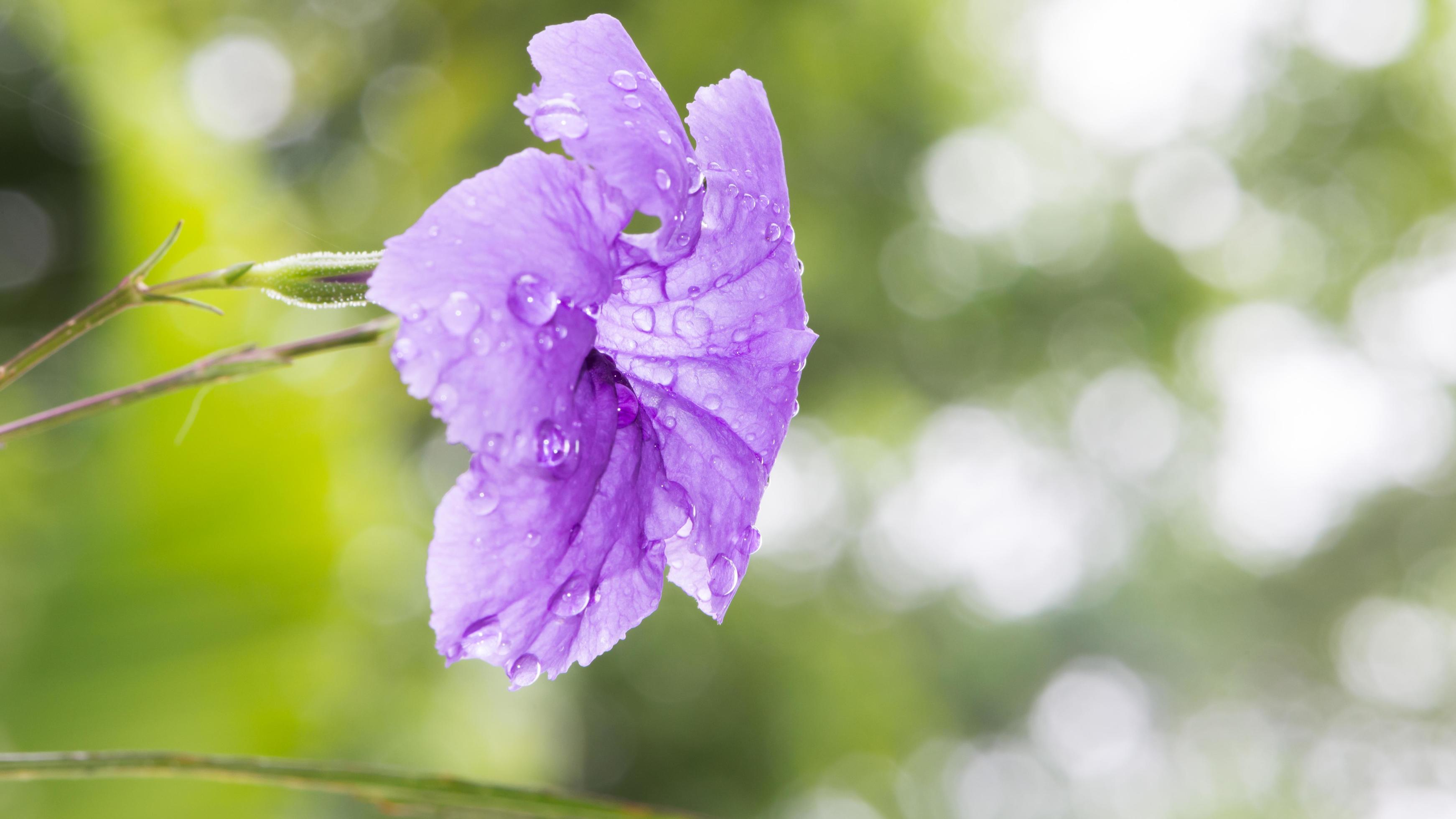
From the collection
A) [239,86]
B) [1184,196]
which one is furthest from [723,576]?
[1184,196]

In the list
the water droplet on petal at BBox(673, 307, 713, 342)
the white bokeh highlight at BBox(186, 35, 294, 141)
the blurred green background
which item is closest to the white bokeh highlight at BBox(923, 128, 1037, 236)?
the blurred green background

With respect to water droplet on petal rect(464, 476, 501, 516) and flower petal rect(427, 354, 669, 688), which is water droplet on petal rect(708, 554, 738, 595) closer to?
flower petal rect(427, 354, 669, 688)

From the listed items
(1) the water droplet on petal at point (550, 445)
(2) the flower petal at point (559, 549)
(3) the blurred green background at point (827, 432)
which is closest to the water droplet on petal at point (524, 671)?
(2) the flower petal at point (559, 549)

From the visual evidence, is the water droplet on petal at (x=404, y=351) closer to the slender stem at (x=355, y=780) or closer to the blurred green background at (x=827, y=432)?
the slender stem at (x=355, y=780)

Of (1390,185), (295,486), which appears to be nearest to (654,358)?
(295,486)

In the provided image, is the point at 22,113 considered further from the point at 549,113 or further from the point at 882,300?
the point at 549,113

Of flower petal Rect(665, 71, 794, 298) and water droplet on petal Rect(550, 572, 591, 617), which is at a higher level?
flower petal Rect(665, 71, 794, 298)

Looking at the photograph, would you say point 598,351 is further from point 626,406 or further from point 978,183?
point 978,183
